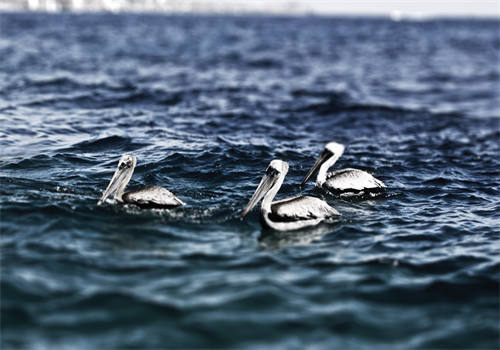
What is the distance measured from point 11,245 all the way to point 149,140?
788 centimetres

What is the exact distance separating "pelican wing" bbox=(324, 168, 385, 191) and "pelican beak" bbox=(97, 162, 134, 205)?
4417 mm

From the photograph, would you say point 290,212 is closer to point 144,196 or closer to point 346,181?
point 346,181

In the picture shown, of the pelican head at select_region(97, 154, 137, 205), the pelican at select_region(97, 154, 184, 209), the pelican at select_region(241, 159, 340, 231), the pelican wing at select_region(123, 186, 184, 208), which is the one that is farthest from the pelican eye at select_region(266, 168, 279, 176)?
the pelican head at select_region(97, 154, 137, 205)

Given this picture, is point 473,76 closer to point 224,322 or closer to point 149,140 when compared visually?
point 149,140

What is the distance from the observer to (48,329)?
658cm

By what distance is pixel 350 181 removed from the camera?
1229 centimetres

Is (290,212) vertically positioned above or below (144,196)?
below

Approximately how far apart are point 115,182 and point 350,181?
5.06 meters

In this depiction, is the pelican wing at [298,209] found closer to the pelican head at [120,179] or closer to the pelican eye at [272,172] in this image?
the pelican eye at [272,172]

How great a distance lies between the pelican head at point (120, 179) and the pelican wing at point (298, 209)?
2969mm

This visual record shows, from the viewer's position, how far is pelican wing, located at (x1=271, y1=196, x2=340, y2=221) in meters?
10.1

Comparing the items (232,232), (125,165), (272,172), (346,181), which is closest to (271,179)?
(272,172)

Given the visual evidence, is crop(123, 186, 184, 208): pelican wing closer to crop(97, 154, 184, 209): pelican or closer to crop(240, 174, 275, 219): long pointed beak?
crop(97, 154, 184, 209): pelican

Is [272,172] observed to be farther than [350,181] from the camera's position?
No
